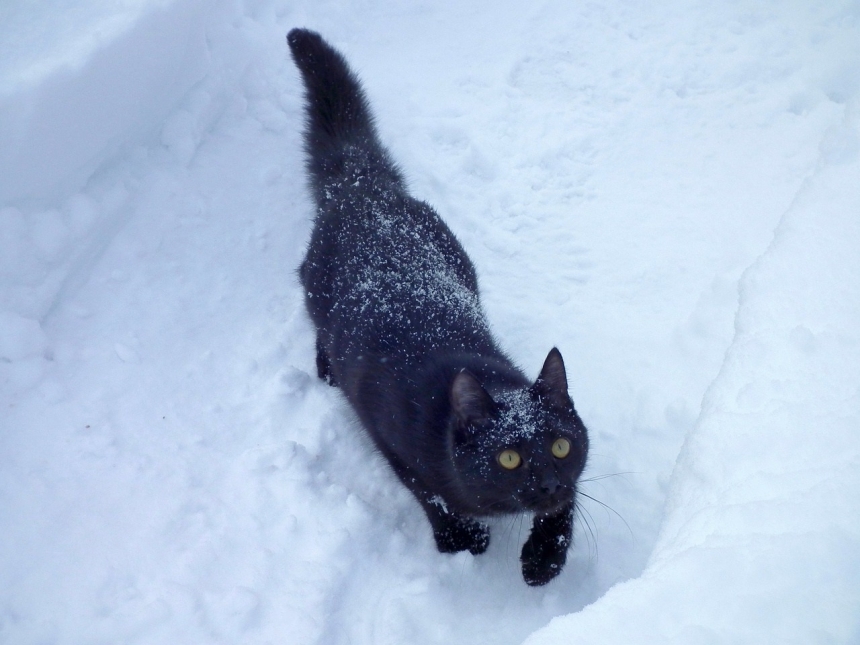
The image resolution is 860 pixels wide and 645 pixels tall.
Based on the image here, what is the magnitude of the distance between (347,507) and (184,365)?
46.3 inches

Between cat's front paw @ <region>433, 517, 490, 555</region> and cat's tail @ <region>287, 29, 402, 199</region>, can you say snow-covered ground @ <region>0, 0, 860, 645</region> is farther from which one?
cat's tail @ <region>287, 29, 402, 199</region>

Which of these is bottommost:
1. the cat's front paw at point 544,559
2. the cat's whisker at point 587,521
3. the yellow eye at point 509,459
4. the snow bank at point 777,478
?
the cat's whisker at point 587,521

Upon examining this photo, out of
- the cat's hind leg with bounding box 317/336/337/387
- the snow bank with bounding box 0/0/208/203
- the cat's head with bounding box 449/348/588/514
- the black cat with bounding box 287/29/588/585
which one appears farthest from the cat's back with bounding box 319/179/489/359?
the snow bank with bounding box 0/0/208/203

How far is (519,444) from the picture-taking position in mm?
2213

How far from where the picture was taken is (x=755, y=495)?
5.39 feet

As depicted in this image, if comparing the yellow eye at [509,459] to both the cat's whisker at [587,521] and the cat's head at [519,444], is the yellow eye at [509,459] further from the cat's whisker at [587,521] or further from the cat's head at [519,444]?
the cat's whisker at [587,521]

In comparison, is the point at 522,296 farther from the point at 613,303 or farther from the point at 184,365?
the point at 184,365

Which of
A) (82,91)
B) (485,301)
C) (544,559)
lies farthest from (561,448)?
(82,91)

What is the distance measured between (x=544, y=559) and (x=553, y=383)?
71cm

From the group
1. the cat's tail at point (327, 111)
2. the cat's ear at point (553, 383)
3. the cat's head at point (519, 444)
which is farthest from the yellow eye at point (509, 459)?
the cat's tail at point (327, 111)

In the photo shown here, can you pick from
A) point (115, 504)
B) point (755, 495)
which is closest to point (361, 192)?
point (115, 504)

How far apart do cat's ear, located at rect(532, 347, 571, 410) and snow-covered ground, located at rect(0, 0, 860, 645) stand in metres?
0.50

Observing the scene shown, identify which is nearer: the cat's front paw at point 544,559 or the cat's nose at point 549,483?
the cat's nose at point 549,483

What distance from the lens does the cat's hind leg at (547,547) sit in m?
2.39
